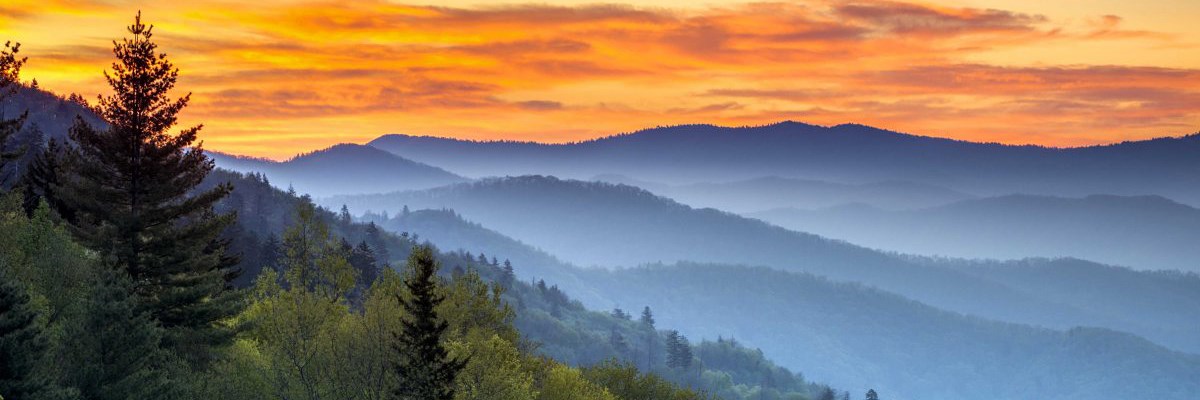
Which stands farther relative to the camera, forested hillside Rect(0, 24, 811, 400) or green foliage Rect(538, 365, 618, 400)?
green foliage Rect(538, 365, 618, 400)

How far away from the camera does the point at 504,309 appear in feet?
192

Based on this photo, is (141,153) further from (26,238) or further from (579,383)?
(579,383)

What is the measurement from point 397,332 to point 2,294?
19.4 m

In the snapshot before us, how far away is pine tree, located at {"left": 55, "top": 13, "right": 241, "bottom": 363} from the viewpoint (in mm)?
37156

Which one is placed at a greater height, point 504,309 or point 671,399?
point 504,309

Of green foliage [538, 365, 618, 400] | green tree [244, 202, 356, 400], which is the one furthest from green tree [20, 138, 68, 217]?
green foliage [538, 365, 618, 400]

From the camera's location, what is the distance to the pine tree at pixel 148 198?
3716 cm

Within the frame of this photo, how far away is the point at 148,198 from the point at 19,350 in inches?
501

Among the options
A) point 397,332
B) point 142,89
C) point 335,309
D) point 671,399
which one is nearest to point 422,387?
point 397,332

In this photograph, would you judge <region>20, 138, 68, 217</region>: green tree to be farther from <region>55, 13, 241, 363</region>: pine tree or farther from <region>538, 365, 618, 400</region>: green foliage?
<region>538, 365, 618, 400</region>: green foliage

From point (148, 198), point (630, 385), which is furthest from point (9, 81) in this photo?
point (630, 385)

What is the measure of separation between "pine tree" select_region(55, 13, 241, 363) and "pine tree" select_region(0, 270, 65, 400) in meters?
9.68

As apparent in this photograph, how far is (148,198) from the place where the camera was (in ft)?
124

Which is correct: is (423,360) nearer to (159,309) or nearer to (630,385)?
(159,309)
